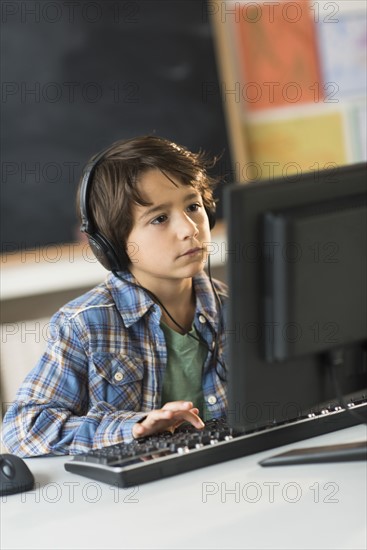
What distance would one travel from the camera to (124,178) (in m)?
1.75

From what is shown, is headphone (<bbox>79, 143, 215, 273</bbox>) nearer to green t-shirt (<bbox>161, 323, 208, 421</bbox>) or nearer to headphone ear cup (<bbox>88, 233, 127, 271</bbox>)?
headphone ear cup (<bbox>88, 233, 127, 271</bbox>)

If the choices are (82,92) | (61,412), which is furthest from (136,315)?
(82,92)

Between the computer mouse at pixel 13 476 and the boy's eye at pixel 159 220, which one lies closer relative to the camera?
the computer mouse at pixel 13 476

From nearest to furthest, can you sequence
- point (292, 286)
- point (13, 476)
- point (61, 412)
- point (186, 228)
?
point (292, 286) < point (13, 476) < point (61, 412) < point (186, 228)

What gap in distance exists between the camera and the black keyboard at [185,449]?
1.31m

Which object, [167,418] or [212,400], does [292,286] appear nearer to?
[167,418]

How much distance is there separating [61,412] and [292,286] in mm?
621

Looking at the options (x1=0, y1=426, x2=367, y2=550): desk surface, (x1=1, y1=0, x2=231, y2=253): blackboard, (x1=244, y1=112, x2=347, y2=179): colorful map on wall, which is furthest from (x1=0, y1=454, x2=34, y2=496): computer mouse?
(x1=244, y1=112, x2=347, y2=179): colorful map on wall

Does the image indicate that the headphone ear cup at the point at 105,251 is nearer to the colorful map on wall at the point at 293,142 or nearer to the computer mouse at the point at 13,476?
the computer mouse at the point at 13,476

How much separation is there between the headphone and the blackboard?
114cm

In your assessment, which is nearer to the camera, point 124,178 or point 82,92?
point 124,178

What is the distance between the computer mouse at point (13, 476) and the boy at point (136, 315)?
0.68 feet

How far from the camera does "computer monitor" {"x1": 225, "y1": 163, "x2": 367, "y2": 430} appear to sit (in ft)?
3.63

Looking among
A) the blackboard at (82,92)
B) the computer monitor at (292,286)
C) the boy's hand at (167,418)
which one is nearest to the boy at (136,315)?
the boy's hand at (167,418)
